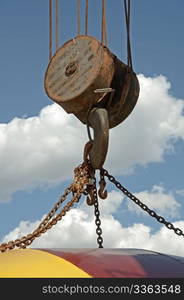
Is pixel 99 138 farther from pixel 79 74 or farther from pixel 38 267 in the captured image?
pixel 38 267

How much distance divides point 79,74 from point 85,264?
1968 mm

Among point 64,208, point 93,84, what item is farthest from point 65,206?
point 93,84

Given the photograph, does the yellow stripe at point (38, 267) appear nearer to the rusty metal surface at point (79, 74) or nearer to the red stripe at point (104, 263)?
the red stripe at point (104, 263)

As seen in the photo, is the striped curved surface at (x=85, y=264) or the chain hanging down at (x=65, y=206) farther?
the chain hanging down at (x=65, y=206)

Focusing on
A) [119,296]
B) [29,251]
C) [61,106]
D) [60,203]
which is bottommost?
[119,296]

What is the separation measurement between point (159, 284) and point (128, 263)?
0.39 m

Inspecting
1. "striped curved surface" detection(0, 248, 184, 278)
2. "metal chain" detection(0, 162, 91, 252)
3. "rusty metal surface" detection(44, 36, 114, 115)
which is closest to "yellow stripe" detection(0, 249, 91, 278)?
"striped curved surface" detection(0, 248, 184, 278)

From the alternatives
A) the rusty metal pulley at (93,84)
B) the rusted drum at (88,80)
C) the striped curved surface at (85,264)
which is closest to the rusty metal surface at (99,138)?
the rusty metal pulley at (93,84)

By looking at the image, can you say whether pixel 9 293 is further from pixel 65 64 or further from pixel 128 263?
pixel 65 64

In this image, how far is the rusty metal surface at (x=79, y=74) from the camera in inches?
200

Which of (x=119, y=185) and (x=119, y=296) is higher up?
(x=119, y=185)

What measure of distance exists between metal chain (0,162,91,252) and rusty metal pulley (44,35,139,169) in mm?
126

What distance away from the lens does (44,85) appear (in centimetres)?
550

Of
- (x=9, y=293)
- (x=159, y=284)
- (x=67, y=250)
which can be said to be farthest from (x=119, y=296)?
(x=67, y=250)
